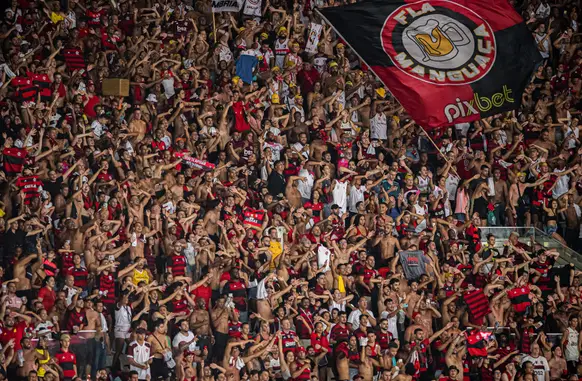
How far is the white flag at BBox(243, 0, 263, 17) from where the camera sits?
24844 mm

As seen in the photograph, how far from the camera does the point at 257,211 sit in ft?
70.1

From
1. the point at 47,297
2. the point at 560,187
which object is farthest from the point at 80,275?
the point at 560,187

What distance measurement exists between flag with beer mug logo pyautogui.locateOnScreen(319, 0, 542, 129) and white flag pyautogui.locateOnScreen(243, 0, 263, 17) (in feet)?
22.4

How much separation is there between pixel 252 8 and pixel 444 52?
802cm

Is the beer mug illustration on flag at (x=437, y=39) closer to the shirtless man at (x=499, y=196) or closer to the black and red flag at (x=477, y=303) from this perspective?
the black and red flag at (x=477, y=303)

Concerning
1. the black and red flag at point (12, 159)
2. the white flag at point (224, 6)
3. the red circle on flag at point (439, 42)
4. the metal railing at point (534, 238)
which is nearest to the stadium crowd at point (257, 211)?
→ the black and red flag at point (12, 159)

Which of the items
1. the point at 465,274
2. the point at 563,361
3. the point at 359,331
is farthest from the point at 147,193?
the point at 563,361

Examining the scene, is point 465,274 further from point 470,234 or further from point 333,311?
point 333,311

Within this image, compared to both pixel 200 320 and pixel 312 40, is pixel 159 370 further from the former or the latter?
pixel 312 40

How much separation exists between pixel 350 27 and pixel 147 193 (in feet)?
16.9

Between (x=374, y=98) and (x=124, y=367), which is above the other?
(x=374, y=98)

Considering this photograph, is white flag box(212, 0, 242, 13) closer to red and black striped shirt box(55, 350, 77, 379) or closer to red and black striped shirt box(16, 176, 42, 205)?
red and black striped shirt box(16, 176, 42, 205)

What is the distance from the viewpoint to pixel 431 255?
854 inches

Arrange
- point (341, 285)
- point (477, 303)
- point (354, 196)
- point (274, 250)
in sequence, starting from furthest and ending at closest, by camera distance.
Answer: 1. point (354, 196)
2. point (477, 303)
3. point (274, 250)
4. point (341, 285)
